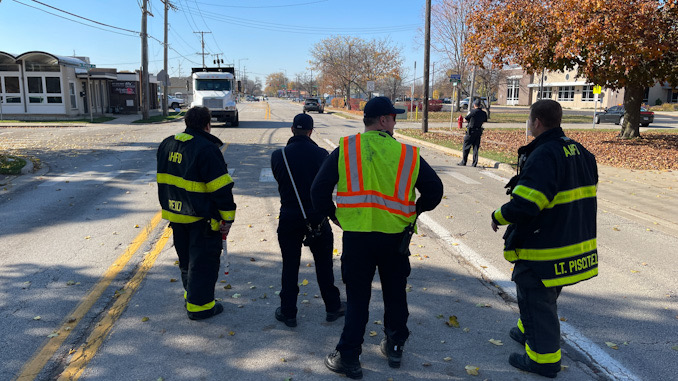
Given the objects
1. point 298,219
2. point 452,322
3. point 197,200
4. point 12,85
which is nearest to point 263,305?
point 298,219

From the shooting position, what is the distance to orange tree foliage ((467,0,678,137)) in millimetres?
13984

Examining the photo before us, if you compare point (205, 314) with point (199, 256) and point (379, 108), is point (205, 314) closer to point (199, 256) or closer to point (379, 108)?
point (199, 256)

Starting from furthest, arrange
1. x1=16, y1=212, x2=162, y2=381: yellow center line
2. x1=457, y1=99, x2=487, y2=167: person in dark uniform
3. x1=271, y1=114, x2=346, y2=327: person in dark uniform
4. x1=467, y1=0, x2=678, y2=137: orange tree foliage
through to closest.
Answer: x1=467, y1=0, x2=678, y2=137: orange tree foliage < x1=457, y1=99, x2=487, y2=167: person in dark uniform < x1=271, y1=114, x2=346, y2=327: person in dark uniform < x1=16, y1=212, x2=162, y2=381: yellow center line

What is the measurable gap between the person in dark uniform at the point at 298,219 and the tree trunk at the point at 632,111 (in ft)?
60.9

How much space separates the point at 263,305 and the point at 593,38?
13.8m

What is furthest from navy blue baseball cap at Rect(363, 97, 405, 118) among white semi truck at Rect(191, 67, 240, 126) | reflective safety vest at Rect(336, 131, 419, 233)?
white semi truck at Rect(191, 67, 240, 126)

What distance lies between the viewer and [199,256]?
4.13 meters

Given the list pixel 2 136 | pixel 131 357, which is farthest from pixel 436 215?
pixel 2 136

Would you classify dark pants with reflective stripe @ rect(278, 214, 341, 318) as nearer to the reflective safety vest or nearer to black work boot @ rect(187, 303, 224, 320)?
black work boot @ rect(187, 303, 224, 320)

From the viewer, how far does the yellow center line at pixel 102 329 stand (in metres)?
3.44

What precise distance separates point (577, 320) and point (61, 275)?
5105mm

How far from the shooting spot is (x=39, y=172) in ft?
39.0

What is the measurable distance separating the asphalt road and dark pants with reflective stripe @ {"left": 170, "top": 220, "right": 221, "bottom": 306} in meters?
0.25

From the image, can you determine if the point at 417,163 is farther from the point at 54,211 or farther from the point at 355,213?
the point at 54,211
